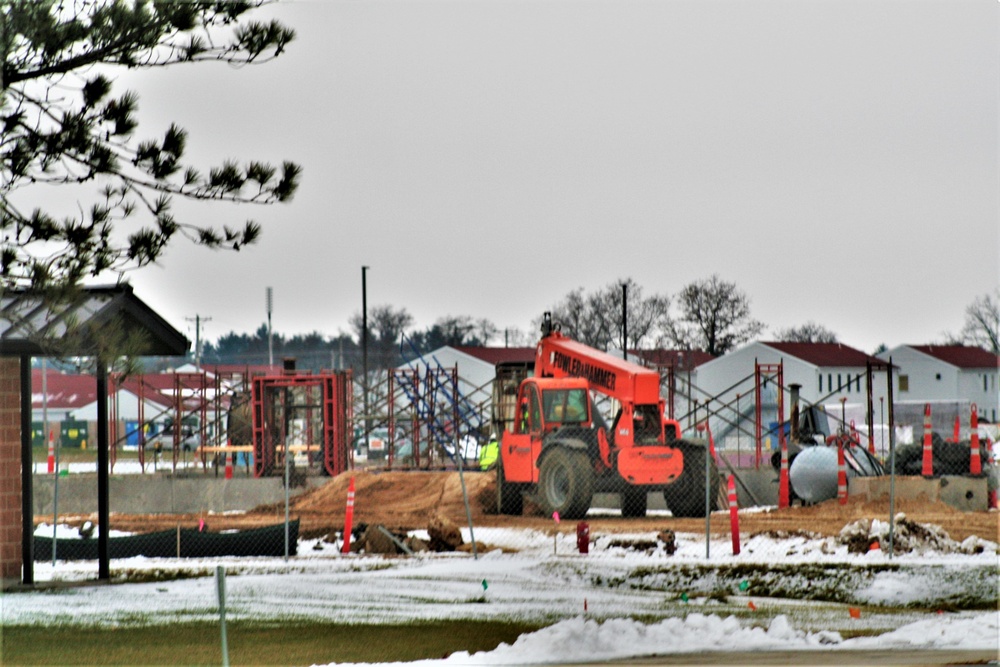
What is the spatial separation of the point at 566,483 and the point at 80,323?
359 inches

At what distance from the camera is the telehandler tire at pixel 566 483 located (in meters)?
16.8

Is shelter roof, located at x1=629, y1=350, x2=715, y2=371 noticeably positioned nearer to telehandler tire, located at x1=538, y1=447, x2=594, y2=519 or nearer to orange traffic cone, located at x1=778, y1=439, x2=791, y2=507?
orange traffic cone, located at x1=778, y1=439, x2=791, y2=507

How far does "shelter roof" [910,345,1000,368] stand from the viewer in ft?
125

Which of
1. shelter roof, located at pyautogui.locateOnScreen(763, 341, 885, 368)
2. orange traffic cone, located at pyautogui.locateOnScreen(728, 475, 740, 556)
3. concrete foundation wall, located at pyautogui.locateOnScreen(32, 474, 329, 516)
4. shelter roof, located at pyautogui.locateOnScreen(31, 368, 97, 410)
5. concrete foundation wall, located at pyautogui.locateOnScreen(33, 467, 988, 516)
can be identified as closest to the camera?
orange traffic cone, located at pyautogui.locateOnScreen(728, 475, 740, 556)

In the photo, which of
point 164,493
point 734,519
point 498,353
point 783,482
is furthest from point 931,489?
point 164,493

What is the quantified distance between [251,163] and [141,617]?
3.72 m

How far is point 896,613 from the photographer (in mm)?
11664

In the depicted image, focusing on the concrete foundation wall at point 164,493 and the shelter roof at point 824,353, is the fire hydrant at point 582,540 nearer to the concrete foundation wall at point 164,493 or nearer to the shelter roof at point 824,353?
the concrete foundation wall at point 164,493

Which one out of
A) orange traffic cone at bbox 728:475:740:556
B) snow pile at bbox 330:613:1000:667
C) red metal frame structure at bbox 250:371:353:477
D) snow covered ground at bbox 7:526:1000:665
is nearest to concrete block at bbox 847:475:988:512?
snow covered ground at bbox 7:526:1000:665

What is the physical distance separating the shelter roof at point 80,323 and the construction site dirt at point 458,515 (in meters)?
3.85

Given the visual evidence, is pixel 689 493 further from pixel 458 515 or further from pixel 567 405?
pixel 458 515

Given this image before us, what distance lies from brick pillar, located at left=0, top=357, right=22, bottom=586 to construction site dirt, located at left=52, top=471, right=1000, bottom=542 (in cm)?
450

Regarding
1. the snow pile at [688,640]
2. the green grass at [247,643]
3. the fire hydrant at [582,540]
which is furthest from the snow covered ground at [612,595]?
the green grass at [247,643]

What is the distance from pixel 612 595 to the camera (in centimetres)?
1251
